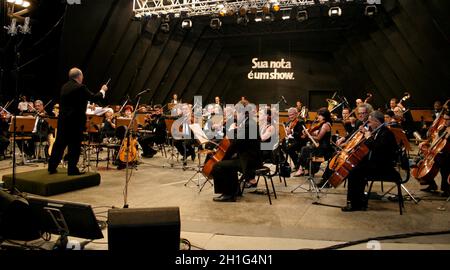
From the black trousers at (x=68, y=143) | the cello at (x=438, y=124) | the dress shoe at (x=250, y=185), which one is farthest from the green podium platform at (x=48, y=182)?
the cello at (x=438, y=124)

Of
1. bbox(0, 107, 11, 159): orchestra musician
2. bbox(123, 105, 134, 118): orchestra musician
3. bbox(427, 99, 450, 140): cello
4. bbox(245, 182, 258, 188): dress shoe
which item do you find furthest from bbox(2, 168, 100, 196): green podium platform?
bbox(427, 99, 450, 140): cello

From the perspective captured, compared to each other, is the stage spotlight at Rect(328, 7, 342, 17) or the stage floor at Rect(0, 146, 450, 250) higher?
the stage spotlight at Rect(328, 7, 342, 17)

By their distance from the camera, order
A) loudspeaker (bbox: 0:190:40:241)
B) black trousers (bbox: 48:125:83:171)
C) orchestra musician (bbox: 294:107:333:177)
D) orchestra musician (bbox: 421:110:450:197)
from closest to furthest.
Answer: loudspeaker (bbox: 0:190:40:241), orchestra musician (bbox: 421:110:450:197), black trousers (bbox: 48:125:83:171), orchestra musician (bbox: 294:107:333:177)

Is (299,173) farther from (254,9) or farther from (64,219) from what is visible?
(254,9)

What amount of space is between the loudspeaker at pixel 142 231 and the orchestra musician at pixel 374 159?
325 cm

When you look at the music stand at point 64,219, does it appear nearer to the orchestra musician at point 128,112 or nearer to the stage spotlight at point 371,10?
the orchestra musician at point 128,112

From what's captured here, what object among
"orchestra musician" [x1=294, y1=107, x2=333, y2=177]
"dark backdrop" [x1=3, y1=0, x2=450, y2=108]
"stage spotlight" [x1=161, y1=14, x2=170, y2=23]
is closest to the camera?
"orchestra musician" [x1=294, y1=107, x2=333, y2=177]

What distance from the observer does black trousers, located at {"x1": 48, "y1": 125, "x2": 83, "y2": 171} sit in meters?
6.57

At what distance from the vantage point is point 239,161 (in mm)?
6195

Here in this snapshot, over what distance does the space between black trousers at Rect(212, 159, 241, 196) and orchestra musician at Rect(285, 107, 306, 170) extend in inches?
108

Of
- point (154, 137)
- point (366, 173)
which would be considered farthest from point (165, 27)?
point (366, 173)

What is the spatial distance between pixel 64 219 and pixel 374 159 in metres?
4.09

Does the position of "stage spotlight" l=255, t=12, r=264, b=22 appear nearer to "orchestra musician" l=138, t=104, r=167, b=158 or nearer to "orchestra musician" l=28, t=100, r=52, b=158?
"orchestra musician" l=138, t=104, r=167, b=158
